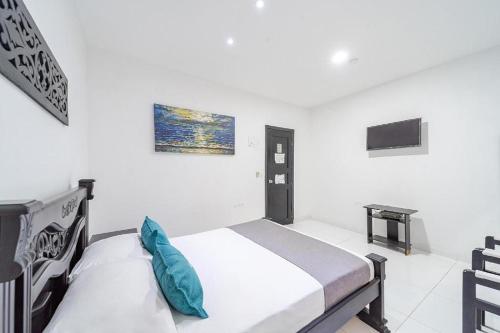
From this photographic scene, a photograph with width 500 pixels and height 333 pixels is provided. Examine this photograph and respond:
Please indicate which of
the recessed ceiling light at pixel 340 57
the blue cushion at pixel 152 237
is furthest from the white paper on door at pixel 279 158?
the blue cushion at pixel 152 237

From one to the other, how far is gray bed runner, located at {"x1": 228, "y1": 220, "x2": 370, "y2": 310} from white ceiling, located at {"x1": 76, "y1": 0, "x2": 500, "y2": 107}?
220cm

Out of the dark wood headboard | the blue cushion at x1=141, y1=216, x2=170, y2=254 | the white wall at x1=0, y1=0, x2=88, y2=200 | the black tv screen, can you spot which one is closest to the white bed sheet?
the blue cushion at x1=141, y1=216, x2=170, y2=254

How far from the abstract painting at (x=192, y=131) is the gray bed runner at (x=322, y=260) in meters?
1.55

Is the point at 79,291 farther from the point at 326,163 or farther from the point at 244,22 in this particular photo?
the point at 326,163

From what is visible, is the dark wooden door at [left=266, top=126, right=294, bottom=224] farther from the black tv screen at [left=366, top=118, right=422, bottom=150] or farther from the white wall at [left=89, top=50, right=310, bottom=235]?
the black tv screen at [left=366, top=118, right=422, bottom=150]

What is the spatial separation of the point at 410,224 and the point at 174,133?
3.95m

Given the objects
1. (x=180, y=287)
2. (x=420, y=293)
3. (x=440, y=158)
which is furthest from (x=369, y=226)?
(x=180, y=287)

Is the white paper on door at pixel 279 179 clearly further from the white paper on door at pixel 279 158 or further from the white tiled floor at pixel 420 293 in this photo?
the white tiled floor at pixel 420 293

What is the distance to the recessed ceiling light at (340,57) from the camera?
8.04 feet

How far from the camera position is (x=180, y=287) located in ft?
3.19

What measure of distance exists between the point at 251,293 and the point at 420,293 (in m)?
2.00

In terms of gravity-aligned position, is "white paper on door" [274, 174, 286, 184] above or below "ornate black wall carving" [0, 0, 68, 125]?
below

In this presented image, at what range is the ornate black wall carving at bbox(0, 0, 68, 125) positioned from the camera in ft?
2.21

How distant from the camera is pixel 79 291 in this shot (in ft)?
2.72
